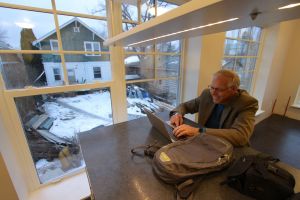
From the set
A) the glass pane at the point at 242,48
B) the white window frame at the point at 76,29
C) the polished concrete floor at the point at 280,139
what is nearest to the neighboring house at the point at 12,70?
the white window frame at the point at 76,29

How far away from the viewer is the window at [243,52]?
2.28 metres

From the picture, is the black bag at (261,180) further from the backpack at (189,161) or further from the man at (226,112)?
the man at (226,112)

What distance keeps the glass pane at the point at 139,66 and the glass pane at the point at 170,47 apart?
0.54 ft

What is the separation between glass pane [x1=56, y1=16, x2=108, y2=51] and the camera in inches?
49.2

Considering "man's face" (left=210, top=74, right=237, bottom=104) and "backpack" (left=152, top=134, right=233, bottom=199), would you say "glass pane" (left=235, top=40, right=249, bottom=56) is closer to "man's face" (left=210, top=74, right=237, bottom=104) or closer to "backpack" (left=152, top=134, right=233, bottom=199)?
"man's face" (left=210, top=74, right=237, bottom=104)

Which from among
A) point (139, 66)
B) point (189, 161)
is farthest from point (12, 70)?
point (189, 161)

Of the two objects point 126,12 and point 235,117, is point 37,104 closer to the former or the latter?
point 126,12

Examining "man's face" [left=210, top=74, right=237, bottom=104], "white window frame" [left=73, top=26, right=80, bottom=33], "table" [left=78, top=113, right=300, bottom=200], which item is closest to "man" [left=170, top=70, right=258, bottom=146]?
"man's face" [left=210, top=74, right=237, bottom=104]

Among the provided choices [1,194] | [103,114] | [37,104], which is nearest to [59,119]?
[37,104]

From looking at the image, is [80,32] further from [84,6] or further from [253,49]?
[253,49]

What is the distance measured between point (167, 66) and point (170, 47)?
0.81 ft

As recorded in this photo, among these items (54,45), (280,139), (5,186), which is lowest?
(280,139)

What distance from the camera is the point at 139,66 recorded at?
5.74 ft

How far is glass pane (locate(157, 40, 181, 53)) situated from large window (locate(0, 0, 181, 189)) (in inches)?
0.6
